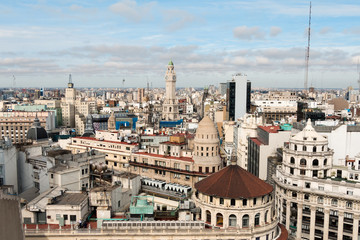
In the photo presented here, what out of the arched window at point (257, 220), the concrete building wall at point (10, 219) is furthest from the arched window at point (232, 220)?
the concrete building wall at point (10, 219)

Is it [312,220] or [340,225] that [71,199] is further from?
[340,225]

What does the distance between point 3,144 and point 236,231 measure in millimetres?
46653

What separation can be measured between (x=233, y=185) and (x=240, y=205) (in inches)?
115

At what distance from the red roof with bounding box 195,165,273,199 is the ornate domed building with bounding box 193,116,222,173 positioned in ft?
101

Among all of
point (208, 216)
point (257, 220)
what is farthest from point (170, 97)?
point (257, 220)

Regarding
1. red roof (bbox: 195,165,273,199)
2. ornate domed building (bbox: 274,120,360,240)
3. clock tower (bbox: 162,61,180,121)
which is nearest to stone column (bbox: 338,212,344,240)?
ornate domed building (bbox: 274,120,360,240)

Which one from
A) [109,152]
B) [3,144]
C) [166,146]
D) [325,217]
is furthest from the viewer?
[109,152]

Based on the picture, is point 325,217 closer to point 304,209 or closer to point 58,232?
point 304,209

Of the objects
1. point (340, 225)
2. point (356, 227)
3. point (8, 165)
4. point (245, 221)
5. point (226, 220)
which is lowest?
point (340, 225)

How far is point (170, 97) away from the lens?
179625mm

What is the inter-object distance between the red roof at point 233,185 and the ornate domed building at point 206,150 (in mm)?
30921

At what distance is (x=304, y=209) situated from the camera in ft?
210

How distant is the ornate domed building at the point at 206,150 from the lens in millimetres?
82000

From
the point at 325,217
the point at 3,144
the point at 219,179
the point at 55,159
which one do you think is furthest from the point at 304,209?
the point at 3,144
